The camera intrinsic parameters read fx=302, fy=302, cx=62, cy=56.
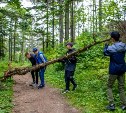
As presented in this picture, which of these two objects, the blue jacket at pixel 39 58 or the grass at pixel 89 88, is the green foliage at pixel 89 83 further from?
the blue jacket at pixel 39 58

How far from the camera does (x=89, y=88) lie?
1352 cm

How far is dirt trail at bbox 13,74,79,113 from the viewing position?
10.4 meters

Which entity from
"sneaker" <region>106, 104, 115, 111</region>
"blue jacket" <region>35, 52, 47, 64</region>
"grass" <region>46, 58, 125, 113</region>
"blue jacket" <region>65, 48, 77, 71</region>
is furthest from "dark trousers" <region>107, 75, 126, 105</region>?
"blue jacket" <region>35, 52, 47, 64</region>

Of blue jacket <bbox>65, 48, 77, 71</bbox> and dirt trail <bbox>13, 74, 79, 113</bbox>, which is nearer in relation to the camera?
dirt trail <bbox>13, 74, 79, 113</bbox>

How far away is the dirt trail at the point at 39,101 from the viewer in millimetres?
10438

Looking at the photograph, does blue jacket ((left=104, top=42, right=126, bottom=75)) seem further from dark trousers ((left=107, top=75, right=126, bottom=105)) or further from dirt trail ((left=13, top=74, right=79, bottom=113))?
dirt trail ((left=13, top=74, right=79, bottom=113))

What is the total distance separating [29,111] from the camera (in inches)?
404

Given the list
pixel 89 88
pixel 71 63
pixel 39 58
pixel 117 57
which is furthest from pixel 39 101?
pixel 117 57

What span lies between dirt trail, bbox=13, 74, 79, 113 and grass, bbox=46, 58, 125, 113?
44 cm

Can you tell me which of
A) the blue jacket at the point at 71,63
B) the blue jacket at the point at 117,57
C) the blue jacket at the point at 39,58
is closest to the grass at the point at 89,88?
the blue jacket at the point at 71,63

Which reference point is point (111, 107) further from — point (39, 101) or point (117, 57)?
point (39, 101)

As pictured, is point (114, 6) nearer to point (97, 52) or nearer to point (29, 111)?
point (97, 52)

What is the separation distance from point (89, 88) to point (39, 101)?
273cm

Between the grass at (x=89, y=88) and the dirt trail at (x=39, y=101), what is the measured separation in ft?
1.46
